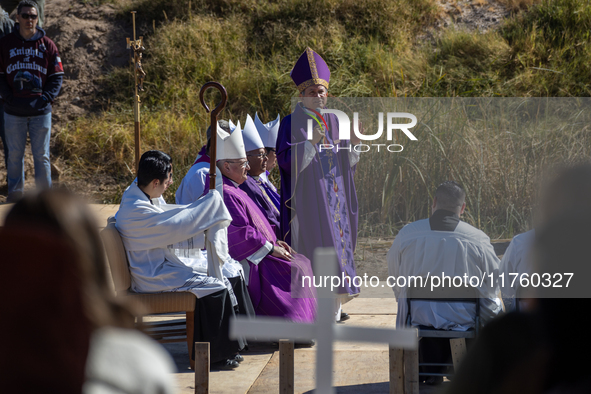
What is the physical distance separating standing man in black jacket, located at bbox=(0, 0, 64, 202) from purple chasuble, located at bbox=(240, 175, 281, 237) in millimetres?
3002

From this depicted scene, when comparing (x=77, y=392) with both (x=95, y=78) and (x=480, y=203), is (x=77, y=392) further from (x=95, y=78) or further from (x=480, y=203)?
(x=95, y=78)

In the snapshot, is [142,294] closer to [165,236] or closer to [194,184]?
[165,236]

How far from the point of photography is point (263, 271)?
16.0 ft

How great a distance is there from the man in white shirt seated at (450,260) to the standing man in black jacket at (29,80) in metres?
4.87

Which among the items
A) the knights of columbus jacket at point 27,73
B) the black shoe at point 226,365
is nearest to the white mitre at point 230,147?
the black shoe at point 226,365

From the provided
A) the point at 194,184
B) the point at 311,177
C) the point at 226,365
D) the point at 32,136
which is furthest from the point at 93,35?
the point at 226,365

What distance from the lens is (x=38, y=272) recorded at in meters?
1.08

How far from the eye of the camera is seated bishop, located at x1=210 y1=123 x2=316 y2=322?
15.7ft

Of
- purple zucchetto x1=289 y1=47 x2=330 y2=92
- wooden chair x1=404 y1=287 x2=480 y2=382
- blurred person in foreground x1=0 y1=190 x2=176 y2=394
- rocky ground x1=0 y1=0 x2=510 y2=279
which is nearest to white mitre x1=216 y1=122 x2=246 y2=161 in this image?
purple zucchetto x1=289 y1=47 x2=330 y2=92

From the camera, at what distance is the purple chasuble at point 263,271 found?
477 cm

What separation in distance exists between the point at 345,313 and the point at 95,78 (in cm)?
918

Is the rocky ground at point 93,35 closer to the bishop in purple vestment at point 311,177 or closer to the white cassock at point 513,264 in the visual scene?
the bishop in purple vestment at point 311,177

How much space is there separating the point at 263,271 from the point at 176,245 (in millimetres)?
827

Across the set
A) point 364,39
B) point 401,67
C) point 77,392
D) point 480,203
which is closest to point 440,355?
point 480,203
